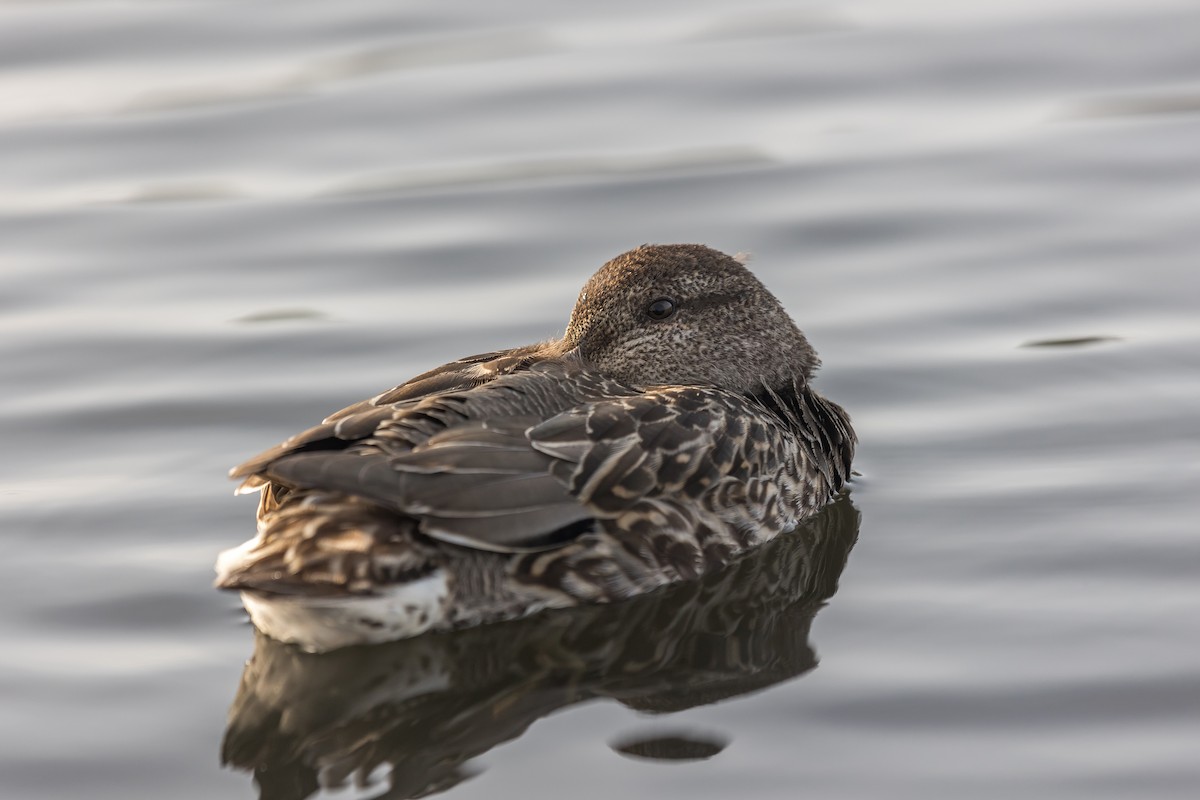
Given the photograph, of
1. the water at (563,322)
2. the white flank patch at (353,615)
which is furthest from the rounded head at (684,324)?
the white flank patch at (353,615)

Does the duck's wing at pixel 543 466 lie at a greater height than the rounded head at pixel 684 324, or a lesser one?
lesser

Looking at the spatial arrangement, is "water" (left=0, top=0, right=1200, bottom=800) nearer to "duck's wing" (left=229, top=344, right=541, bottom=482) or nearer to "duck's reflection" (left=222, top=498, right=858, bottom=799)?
"duck's reflection" (left=222, top=498, right=858, bottom=799)

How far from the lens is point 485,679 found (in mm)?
6906

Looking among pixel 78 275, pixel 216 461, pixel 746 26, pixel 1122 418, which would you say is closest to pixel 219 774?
pixel 216 461

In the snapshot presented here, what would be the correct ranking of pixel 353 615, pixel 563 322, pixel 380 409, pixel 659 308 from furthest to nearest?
pixel 563 322 → pixel 659 308 → pixel 380 409 → pixel 353 615

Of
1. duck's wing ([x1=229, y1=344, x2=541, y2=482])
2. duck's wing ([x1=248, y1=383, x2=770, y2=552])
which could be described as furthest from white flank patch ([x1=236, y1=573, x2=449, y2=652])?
duck's wing ([x1=229, y1=344, x2=541, y2=482])

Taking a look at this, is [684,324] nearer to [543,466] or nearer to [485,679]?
[543,466]

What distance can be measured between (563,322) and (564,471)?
3.27 metres

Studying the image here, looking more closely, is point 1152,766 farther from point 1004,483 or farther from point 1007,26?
point 1007,26

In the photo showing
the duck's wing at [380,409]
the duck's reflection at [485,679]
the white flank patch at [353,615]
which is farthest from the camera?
the duck's wing at [380,409]

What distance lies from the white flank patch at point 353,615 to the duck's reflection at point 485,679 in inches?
2.9

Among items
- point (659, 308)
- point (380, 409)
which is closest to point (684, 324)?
point (659, 308)

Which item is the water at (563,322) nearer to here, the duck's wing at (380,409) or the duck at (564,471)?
the duck at (564,471)

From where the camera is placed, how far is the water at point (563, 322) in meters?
6.46
